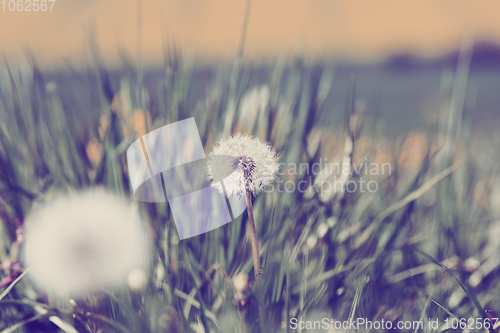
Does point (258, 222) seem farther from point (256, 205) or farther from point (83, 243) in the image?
point (83, 243)

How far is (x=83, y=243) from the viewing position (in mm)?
294

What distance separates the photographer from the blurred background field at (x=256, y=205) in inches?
10.5

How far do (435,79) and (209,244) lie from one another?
1.73 ft

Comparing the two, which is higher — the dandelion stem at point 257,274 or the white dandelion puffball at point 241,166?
the white dandelion puffball at point 241,166

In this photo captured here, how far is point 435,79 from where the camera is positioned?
1.96 ft

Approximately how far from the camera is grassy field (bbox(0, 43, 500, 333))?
0.87 feet

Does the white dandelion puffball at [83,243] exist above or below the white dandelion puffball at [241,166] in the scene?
below

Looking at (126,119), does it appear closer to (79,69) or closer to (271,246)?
(79,69)

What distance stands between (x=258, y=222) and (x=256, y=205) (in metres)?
0.02

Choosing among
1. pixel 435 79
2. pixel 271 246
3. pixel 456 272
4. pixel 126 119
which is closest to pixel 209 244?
pixel 271 246

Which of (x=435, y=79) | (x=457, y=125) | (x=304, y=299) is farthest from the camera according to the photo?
(x=435, y=79)

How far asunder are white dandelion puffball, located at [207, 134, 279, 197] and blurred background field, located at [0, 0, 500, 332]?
0.13 ft

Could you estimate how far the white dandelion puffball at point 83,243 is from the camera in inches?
10.7

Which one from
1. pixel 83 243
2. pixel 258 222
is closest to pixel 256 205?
pixel 258 222
